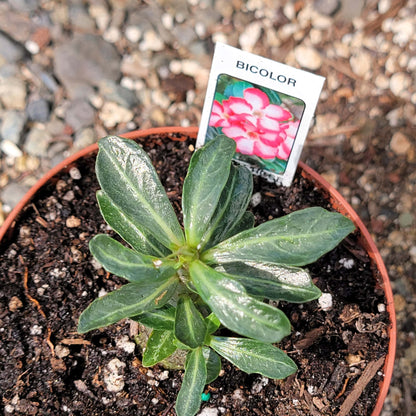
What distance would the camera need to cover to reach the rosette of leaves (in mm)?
1047

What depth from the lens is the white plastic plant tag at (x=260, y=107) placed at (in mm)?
1441

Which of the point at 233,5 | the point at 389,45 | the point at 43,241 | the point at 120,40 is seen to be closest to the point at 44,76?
the point at 120,40

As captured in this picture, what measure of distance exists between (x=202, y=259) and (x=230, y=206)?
0.18m

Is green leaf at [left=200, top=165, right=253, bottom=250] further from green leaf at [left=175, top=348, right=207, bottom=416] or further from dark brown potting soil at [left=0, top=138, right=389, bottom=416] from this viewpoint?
dark brown potting soil at [left=0, top=138, right=389, bottom=416]

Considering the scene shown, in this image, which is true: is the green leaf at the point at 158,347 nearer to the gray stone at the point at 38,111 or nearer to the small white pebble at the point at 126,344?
the small white pebble at the point at 126,344

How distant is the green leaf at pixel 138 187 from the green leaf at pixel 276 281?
17 centimetres

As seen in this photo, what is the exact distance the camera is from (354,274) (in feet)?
5.62

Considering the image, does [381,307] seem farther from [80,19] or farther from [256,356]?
[80,19]

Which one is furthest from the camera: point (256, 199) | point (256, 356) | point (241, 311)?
point (256, 199)

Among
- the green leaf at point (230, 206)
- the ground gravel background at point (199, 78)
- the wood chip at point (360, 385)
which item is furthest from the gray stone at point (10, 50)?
the wood chip at point (360, 385)

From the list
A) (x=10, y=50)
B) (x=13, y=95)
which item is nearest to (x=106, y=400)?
(x=13, y=95)

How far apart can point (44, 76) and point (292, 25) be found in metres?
1.32

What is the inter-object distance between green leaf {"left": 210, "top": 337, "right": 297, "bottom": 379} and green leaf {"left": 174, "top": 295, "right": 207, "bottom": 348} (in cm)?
18

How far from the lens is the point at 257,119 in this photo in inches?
61.1
